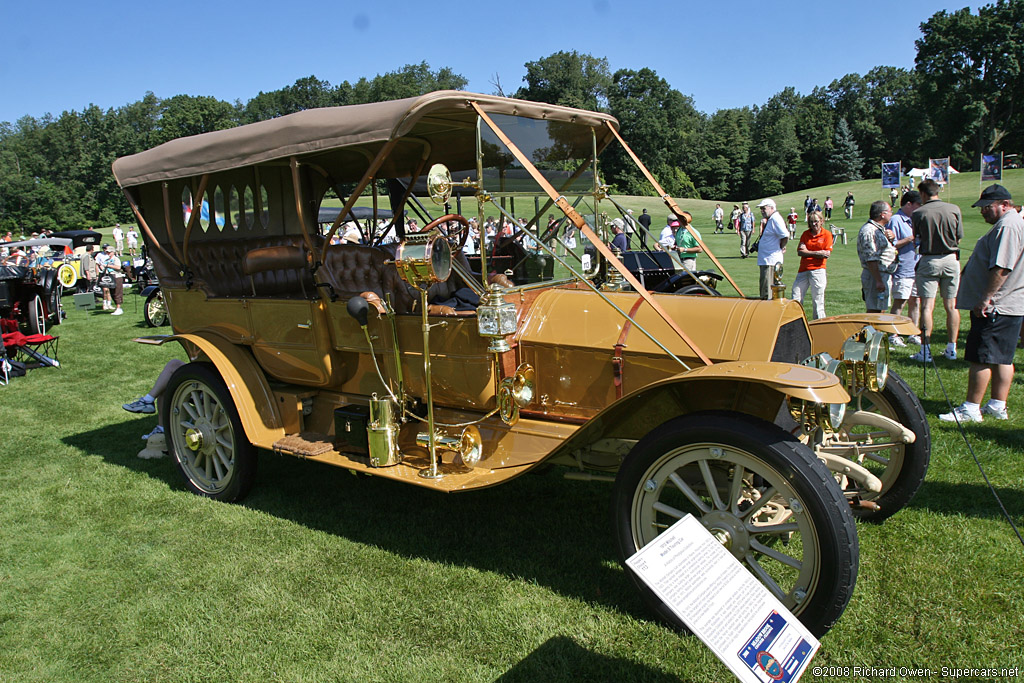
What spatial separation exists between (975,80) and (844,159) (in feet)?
44.1

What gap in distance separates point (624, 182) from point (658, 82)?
79.2m

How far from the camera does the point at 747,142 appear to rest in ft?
239

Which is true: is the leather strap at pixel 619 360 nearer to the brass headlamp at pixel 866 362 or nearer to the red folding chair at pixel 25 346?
the brass headlamp at pixel 866 362

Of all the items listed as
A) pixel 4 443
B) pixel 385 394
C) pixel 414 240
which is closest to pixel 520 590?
pixel 385 394

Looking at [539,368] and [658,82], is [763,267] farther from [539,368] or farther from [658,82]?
[658,82]

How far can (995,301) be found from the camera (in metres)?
5.18

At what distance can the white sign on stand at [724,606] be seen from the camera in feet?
6.76

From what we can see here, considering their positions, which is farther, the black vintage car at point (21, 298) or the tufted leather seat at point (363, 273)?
the black vintage car at point (21, 298)

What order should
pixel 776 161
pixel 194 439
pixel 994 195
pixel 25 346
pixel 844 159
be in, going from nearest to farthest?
1. pixel 194 439
2. pixel 994 195
3. pixel 25 346
4. pixel 844 159
5. pixel 776 161

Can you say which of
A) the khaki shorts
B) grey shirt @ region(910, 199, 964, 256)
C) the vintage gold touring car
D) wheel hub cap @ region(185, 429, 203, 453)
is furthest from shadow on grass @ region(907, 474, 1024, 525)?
wheel hub cap @ region(185, 429, 203, 453)

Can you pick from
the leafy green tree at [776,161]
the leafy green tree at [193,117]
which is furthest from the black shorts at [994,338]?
the leafy green tree at [193,117]

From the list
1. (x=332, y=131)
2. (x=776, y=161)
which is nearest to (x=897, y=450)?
(x=332, y=131)

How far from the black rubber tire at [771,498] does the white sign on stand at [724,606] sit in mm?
434

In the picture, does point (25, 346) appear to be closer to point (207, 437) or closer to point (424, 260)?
point (207, 437)
